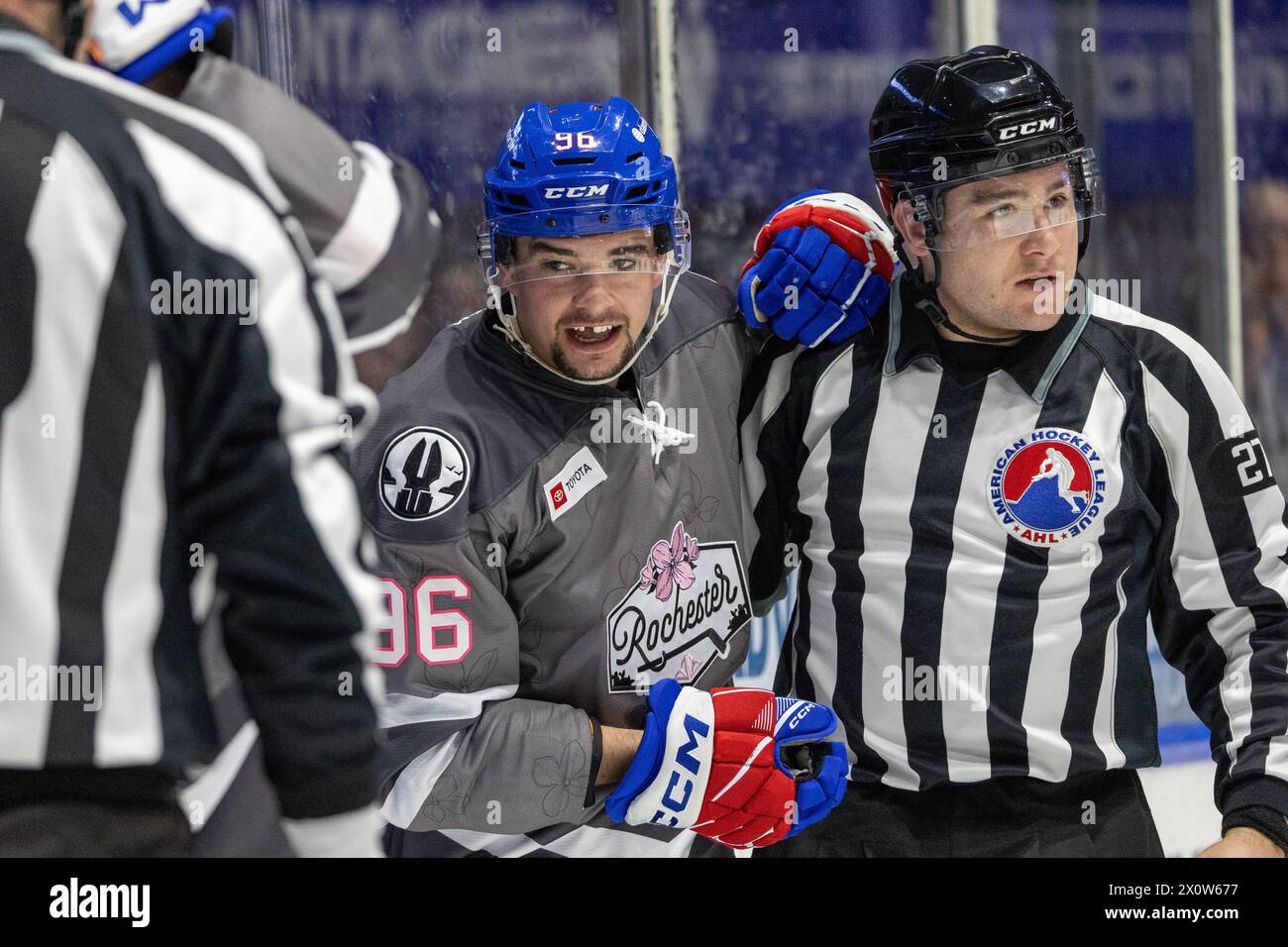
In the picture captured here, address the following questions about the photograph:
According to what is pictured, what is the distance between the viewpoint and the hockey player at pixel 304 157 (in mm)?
1578

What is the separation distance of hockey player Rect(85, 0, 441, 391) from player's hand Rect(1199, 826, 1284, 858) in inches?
48.5

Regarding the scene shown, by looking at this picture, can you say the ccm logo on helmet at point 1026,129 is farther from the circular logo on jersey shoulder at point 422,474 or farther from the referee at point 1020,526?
the circular logo on jersey shoulder at point 422,474

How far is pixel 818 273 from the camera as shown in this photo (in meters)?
1.92

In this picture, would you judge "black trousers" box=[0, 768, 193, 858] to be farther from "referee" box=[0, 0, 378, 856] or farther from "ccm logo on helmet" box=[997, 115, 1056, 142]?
"ccm logo on helmet" box=[997, 115, 1056, 142]

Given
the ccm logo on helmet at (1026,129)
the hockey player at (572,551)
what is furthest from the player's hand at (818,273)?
the ccm logo on helmet at (1026,129)

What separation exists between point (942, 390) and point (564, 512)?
55cm

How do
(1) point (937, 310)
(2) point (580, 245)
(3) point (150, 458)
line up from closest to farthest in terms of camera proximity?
(3) point (150, 458)
(2) point (580, 245)
(1) point (937, 310)

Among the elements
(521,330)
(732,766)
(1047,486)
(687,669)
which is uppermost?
(521,330)

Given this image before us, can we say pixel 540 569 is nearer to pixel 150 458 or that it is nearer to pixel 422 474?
pixel 422 474

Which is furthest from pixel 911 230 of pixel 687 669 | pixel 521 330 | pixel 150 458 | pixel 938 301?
pixel 150 458

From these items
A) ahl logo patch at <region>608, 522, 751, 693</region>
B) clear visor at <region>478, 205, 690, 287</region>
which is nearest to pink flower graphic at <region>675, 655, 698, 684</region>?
ahl logo patch at <region>608, 522, 751, 693</region>

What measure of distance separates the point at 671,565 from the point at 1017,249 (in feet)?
2.05

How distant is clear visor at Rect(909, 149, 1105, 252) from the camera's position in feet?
6.20

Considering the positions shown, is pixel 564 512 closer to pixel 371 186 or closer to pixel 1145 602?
pixel 371 186
